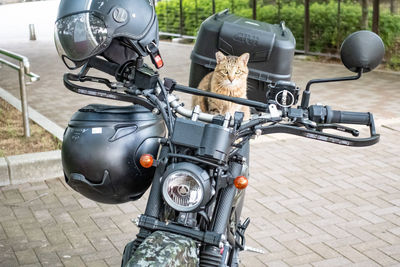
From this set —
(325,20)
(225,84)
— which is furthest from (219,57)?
(325,20)

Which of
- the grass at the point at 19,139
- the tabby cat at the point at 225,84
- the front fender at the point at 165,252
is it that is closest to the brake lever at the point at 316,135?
the front fender at the point at 165,252

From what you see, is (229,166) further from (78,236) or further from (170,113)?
(78,236)

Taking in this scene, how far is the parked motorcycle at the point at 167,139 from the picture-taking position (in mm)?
2184

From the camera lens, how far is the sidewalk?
436 cm

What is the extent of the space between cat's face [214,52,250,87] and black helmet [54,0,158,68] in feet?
7.03

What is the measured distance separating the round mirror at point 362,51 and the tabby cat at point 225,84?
8.45 feet

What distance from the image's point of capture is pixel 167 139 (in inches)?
92.1

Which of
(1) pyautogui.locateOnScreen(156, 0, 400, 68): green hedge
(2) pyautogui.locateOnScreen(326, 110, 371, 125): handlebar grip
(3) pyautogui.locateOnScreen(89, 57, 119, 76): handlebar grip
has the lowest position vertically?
(1) pyautogui.locateOnScreen(156, 0, 400, 68): green hedge

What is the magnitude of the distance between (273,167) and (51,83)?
6657 millimetres

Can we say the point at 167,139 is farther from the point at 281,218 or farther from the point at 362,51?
the point at 281,218

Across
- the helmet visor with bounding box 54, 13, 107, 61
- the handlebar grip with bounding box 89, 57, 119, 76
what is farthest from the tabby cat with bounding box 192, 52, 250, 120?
the helmet visor with bounding box 54, 13, 107, 61

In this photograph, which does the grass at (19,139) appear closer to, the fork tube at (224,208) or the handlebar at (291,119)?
the handlebar at (291,119)

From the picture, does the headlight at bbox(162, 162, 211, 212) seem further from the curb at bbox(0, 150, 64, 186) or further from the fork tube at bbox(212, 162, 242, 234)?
the curb at bbox(0, 150, 64, 186)

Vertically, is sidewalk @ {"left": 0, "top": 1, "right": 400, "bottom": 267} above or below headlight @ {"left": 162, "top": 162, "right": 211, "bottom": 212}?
below
